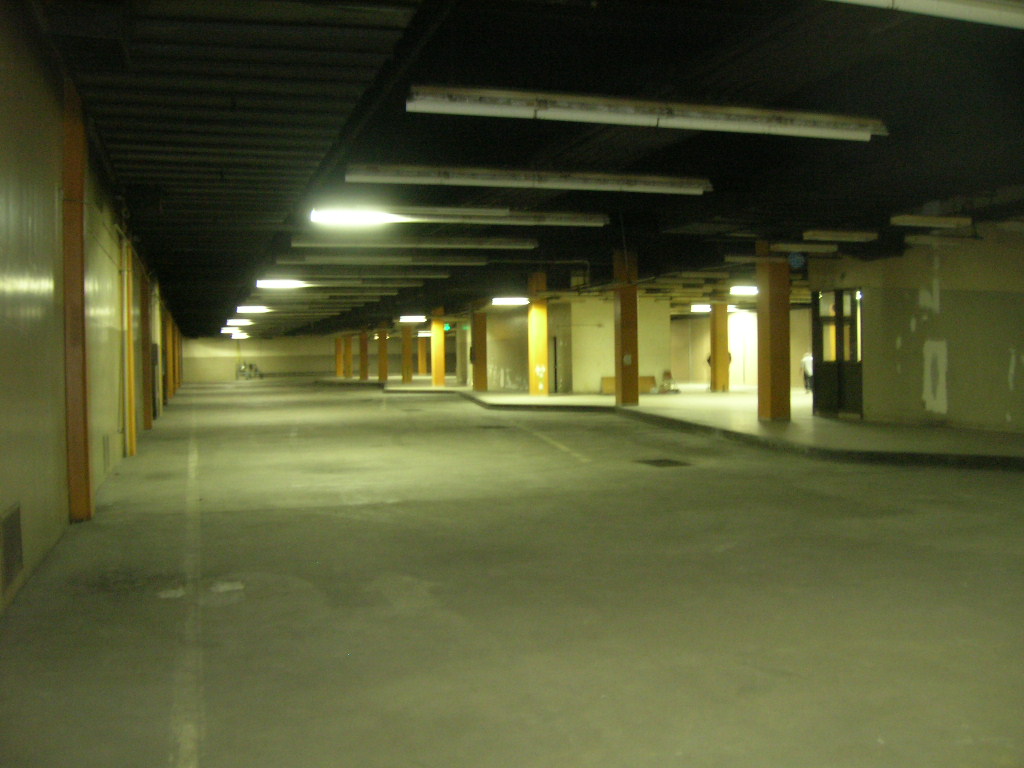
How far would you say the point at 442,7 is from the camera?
5.60 m

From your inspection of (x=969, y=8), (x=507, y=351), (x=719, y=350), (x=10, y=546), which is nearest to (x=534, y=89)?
(x=969, y=8)

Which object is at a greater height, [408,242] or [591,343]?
[408,242]

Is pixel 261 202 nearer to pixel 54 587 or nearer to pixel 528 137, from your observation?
pixel 528 137

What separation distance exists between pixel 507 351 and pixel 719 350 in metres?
7.99

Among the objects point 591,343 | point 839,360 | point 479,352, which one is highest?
point 591,343

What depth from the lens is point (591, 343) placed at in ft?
91.7

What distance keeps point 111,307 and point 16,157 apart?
6698 mm

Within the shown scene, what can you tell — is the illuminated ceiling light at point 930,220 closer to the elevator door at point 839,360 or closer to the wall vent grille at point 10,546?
the elevator door at point 839,360

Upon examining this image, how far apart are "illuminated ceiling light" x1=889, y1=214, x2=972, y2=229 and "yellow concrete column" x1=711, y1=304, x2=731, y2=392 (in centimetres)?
1518

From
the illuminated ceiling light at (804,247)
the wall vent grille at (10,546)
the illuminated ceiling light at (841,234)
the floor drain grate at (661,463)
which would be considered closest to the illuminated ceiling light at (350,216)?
the floor drain grate at (661,463)

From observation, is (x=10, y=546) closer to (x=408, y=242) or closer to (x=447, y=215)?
(x=447, y=215)

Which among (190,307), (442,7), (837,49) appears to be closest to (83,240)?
(442,7)

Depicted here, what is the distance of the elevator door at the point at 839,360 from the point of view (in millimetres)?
16828

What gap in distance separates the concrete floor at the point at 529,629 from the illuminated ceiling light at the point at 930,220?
163 inches
